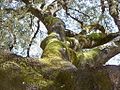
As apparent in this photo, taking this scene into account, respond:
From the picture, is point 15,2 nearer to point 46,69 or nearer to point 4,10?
point 4,10

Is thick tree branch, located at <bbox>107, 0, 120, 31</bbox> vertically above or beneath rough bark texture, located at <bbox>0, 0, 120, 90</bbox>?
above

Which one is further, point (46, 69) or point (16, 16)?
point (16, 16)

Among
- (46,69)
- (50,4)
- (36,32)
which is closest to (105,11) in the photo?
(50,4)

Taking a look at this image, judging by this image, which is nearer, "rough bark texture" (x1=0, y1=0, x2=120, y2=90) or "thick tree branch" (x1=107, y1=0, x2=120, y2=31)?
"rough bark texture" (x1=0, y1=0, x2=120, y2=90)

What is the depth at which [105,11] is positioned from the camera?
9.49 m

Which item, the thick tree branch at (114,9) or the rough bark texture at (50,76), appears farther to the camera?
the thick tree branch at (114,9)

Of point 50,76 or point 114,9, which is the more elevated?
point 114,9

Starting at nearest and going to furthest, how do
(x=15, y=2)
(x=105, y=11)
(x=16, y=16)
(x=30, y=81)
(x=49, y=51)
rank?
(x=30, y=81) < (x=49, y=51) < (x=16, y=16) < (x=15, y=2) < (x=105, y=11)

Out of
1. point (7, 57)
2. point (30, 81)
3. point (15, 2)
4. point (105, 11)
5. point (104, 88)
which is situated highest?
point (15, 2)

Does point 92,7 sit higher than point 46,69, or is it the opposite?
point 92,7

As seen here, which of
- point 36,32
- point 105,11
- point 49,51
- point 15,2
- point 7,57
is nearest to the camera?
point 7,57

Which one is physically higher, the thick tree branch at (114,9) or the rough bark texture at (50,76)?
the thick tree branch at (114,9)

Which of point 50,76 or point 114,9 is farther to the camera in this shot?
point 114,9

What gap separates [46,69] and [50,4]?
5.79m
